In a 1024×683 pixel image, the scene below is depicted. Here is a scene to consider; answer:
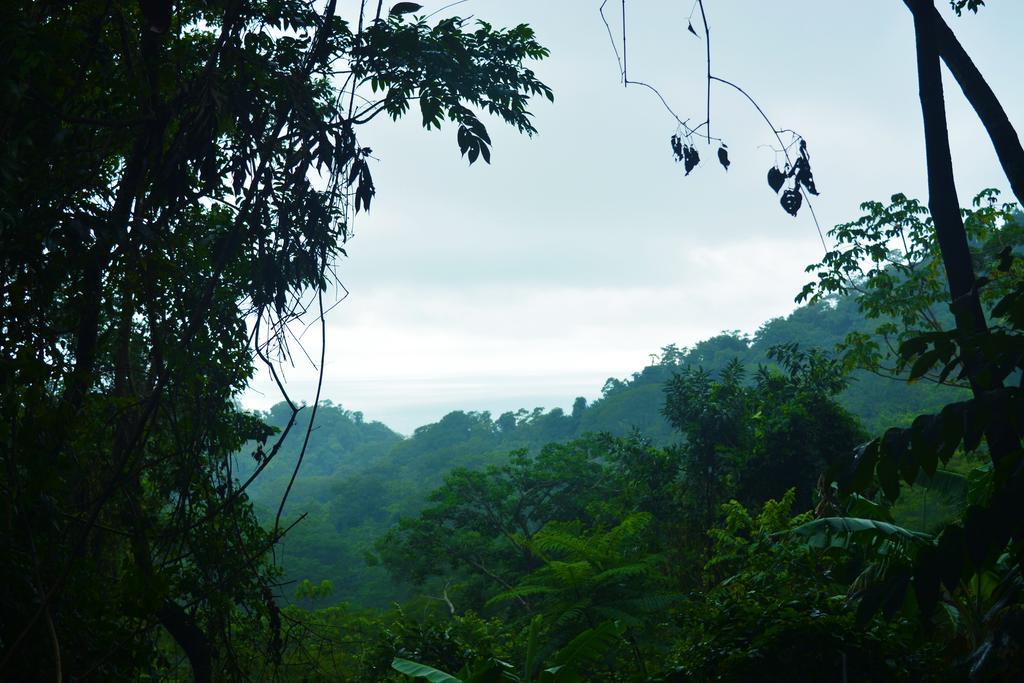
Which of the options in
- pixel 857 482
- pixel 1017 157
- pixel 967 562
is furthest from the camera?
pixel 1017 157

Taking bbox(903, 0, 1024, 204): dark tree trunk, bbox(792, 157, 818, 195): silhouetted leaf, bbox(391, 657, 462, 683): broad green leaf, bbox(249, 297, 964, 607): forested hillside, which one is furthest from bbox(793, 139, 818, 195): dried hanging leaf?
bbox(249, 297, 964, 607): forested hillside

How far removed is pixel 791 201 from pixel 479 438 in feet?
116

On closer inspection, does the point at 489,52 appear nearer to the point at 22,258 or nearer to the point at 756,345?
the point at 22,258

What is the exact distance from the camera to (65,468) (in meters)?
2.52

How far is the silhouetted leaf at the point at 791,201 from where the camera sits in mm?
2916

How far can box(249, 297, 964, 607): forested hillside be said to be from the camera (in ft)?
86.5

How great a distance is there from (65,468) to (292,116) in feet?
4.64

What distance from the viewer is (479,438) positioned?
124 feet

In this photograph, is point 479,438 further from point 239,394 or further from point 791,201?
point 791,201

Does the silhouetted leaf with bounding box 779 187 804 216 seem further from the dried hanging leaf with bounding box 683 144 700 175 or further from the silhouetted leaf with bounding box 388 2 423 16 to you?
the silhouetted leaf with bounding box 388 2 423 16

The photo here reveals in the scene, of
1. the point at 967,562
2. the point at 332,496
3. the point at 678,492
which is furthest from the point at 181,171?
the point at 332,496

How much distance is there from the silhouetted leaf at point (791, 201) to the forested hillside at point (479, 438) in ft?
67.4

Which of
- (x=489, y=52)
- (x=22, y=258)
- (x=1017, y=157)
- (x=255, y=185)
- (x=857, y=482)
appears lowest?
(x=857, y=482)

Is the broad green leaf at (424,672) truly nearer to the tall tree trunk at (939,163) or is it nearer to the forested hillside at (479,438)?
the tall tree trunk at (939,163)
